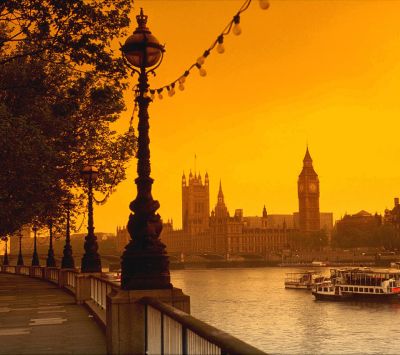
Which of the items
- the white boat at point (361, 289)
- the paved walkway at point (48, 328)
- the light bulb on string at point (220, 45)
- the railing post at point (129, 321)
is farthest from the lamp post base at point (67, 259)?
the white boat at point (361, 289)

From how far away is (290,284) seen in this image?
11356 centimetres

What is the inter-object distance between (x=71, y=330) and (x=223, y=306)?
65.3 metres

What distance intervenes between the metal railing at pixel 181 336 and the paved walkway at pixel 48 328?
249cm

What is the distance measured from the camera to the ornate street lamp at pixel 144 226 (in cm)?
1055

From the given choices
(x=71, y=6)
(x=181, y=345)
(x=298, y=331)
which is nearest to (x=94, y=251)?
(x=71, y=6)

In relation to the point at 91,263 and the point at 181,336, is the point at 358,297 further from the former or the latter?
the point at 181,336

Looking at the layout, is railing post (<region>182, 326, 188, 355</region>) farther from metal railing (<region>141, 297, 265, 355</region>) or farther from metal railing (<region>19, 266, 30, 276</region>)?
metal railing (<region>19, 266, 30, 276</region>)

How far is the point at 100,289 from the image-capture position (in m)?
17.7

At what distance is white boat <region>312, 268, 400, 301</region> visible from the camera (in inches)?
3556

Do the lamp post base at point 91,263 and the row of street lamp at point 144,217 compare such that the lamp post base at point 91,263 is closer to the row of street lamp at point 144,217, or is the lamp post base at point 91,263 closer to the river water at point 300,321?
the row of street lamp at point 144,217

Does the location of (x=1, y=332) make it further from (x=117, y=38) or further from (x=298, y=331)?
(x=298, y=331)

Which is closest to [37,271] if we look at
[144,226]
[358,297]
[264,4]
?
[144,226]

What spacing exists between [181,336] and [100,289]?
34.2 ft

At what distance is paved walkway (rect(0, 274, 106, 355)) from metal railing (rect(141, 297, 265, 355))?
2.49 m
